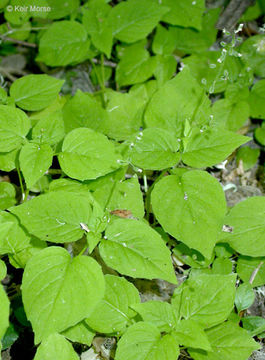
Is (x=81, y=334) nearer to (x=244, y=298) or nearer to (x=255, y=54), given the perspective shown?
(x=244, y=298)

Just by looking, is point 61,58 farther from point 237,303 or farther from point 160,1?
point 237,303

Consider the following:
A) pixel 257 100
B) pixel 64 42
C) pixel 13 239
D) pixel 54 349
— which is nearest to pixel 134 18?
pixel 64 42

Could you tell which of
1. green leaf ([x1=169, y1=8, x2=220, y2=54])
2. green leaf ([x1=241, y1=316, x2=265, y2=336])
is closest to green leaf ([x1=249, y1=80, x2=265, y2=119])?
green leaf ([x1=169, y1=8, x2=220, y2=54])

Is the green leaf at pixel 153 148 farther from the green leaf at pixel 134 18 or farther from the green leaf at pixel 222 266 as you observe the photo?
the green leaf at pixel 134 18

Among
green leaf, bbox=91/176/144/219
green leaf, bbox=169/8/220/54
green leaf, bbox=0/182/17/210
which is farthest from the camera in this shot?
green leaf, bbox=169/8/220/54

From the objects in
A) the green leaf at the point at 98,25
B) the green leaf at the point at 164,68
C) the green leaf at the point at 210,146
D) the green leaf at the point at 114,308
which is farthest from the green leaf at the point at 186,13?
the green leaf at the point at 114,308

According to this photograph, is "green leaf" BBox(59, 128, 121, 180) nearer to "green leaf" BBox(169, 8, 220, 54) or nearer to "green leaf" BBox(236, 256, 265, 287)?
"green leaf" BBox(236, 256, 265, 287)

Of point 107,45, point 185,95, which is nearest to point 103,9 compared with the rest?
point 107,45
